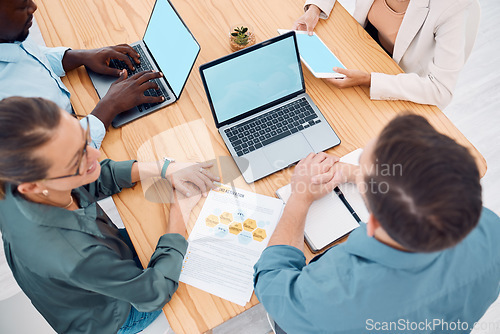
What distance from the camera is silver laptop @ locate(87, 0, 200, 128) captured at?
48.0 inches

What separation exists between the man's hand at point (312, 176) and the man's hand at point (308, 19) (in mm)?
585

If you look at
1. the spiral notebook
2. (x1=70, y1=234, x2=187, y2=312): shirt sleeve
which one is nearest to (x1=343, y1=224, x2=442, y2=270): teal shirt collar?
the spiral notebook

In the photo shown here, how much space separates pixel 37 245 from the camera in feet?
2.80

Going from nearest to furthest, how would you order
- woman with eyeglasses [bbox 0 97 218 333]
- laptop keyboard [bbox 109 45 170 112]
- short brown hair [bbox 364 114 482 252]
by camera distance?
short brown hair [bbox 364 114 482 252] < woman with eyeglasses [bbox 0 97 218 333] < laptop keyboard [bbox 109 45 170 112]

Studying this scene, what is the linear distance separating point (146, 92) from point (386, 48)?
1047 millimetres

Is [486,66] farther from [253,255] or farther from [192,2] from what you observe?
[253,255]

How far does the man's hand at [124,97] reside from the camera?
4.05 feet

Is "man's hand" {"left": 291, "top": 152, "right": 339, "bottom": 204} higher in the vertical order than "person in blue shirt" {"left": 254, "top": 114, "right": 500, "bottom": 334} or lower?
lower

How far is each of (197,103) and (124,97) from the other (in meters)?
0.25

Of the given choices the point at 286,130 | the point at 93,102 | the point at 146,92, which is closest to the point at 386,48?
the point at 286,130

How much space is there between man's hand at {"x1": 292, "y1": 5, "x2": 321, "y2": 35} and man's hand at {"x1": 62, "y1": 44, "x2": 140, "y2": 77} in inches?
26.1

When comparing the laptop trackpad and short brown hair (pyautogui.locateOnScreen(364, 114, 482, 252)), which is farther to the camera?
the laptop trackpad

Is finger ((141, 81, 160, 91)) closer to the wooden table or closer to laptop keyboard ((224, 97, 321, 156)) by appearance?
the wooden table

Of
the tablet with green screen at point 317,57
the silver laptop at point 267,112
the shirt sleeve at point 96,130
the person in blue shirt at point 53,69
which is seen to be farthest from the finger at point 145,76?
the tablet with green screen at point 317,57
